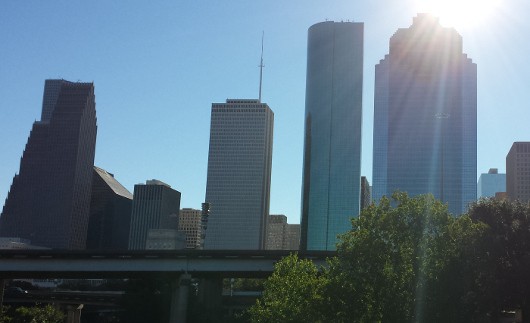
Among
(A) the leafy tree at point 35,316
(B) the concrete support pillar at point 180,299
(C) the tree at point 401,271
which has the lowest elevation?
(A) the leafy tree at point 35,316

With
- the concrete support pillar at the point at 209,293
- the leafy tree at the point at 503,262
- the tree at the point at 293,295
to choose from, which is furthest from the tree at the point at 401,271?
the concrete support pillar at the point at 209,293

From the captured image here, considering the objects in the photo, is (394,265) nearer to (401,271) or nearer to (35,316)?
(401,271)

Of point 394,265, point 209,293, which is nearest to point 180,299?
point 209,293

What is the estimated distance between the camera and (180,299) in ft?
307

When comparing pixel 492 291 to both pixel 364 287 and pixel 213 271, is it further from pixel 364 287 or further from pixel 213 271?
pixel 213 271

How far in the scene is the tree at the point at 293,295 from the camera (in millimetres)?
42763

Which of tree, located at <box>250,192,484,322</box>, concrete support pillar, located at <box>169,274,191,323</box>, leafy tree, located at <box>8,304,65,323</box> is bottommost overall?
leafy tree, located at <box>8,304,65,323</box>

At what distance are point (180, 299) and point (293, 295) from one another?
49822 millimetres

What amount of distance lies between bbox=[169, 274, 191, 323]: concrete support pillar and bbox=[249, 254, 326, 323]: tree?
133 feet

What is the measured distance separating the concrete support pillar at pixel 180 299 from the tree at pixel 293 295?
40.6 metres

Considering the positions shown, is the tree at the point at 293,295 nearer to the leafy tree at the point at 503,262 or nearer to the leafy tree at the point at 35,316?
the leafy tree at the point at 503,262

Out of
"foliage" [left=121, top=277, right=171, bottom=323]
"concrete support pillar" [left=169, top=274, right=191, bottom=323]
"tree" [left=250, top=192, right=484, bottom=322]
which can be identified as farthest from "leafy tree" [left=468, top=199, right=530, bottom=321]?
"foliage" [left=121, top=277, right=171, bottom=323]

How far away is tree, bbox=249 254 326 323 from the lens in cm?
4276

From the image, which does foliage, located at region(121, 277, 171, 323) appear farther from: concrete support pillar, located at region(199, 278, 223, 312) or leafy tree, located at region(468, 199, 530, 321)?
leafy tree, located at region(468, 199, 530, 321)
